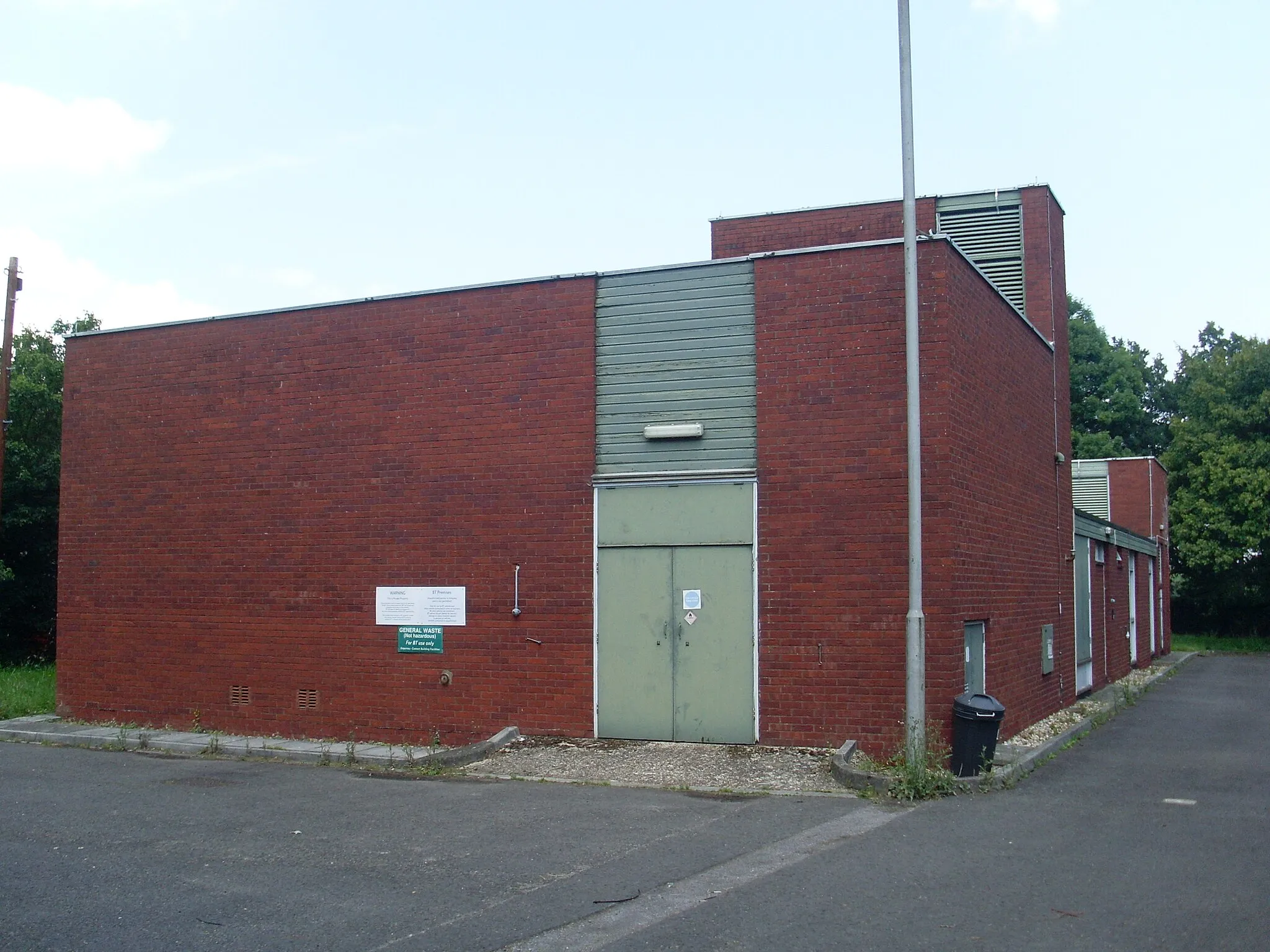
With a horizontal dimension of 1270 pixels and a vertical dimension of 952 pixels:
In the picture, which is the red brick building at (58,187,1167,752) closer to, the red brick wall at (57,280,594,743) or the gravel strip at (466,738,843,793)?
the red brick wall at (57,280,594,743)

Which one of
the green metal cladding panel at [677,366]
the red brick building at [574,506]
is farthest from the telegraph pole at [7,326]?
the green metal cladding panel at [677,366]

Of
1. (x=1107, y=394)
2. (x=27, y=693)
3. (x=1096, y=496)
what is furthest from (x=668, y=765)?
(x=1107, y=394)

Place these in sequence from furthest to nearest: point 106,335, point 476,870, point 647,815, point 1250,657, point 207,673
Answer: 1. point 1250,657
2. point 106,335
3. point 207,673
4. point 647,815
5. point 476,870

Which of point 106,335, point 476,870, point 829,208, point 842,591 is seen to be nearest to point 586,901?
point 476,870

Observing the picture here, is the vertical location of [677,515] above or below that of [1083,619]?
above

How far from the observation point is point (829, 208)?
21141 millimetres

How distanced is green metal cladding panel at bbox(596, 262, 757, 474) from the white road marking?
5.15m

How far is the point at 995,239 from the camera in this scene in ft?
64.3

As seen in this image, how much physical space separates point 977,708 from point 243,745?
8.89 m

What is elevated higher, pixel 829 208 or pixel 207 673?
pixel 829 208

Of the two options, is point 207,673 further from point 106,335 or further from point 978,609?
point 978,609

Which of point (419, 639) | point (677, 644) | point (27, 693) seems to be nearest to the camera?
point (677, 644)

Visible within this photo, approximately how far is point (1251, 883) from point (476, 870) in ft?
17.5

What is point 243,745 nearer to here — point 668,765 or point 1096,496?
point 668,765
